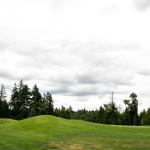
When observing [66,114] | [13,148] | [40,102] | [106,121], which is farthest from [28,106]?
[13,148]

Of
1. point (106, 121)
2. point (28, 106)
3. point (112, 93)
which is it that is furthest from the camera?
point (106, 121)

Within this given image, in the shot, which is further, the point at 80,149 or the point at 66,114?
the point at 66,114

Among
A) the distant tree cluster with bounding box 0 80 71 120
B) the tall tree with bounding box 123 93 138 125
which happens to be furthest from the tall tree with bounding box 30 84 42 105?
the tall tree with bounding box 123 93 138 125

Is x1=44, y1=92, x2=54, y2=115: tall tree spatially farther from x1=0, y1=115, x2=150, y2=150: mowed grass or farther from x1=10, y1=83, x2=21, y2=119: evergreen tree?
x1=0, y1=115, x2=150, y2=150: mowed grass

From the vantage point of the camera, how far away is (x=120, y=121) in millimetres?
93688

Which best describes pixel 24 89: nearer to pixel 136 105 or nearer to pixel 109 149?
pixel 136 105

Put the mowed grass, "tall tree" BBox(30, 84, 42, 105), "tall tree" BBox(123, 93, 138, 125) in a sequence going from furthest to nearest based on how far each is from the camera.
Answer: "tall tree" BBox(30, 84, 42, 105), "tall tree" BBox(123, 93, 138, 125), the mowed grass

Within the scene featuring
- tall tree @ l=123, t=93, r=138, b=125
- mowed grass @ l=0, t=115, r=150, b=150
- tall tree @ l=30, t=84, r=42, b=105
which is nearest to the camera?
mowed grass @ l=0, t=115, r=150, b=150

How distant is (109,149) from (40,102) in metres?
71.7

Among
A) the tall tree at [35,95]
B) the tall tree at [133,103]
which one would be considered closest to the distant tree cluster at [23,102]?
the tall tree at [35,95]

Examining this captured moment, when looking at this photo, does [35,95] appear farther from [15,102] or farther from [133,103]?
[133,103]

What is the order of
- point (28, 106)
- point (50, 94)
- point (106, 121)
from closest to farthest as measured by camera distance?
point (28, 106)
point (50, 94)
point (106, 121)

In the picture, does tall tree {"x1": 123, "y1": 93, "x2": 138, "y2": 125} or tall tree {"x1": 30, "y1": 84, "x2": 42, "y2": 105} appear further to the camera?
tall tree {"x1": 30, "y1": 84, "x2": 42, "y2": 105}

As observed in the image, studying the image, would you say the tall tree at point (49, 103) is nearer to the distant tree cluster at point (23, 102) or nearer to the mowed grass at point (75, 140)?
the distant tree cluster at point (23, 102)
